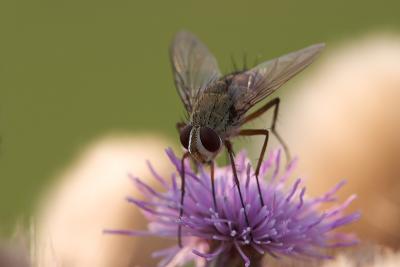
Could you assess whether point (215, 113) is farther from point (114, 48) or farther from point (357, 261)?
point (114, 48)

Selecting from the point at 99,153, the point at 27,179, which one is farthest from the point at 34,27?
the point at 99,153

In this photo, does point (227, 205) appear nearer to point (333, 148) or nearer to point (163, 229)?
point (163, 229)

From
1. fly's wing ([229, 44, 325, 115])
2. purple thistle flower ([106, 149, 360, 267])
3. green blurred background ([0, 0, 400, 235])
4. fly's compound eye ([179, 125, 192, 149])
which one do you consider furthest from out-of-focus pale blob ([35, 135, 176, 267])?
green blurred background ([0, 0, 400, 235])

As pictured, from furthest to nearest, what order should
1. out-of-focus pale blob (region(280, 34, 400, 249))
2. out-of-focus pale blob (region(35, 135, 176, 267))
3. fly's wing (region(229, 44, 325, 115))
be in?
out-of-focus pale blob (region(280, 34, 400, 249))
out-of-focus pale blob (region(35, 135, 176, 267))
fly's wing (region(229, 44, 325, 115))

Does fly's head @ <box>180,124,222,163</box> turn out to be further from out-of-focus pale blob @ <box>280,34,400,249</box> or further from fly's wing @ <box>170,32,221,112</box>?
out-of-focus pale blob @ <box>280,34,400,249</box>

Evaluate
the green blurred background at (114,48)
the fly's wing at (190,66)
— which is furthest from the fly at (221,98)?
the green blurred background at (114,48)

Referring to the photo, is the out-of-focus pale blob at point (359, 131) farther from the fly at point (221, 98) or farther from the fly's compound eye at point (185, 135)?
the fly's compound eye at point (185, 135)
